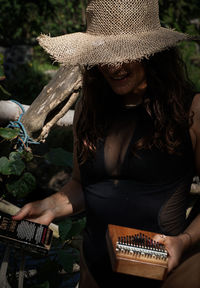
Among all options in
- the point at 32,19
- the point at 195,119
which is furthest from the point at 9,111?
the point at 32,19

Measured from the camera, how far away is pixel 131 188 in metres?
1.62

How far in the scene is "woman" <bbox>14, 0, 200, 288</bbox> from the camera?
4.93ft

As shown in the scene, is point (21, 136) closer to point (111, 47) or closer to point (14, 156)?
point (14, 156)

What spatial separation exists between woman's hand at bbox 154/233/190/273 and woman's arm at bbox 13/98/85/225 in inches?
22.1

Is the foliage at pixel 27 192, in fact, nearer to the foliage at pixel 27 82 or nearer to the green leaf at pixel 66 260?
the green leaf at pixel 66 260

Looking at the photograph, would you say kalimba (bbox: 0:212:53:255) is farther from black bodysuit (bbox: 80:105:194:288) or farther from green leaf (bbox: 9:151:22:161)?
green leaf (bbox: 9:151:22:161)

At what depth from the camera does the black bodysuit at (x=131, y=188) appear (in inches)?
62.9

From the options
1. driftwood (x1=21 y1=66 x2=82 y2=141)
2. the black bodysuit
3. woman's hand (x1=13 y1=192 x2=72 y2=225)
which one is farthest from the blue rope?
the black bodysuit

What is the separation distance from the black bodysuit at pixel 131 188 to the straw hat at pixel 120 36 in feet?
0.96

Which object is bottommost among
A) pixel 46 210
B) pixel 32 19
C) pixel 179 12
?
pixel 32 19

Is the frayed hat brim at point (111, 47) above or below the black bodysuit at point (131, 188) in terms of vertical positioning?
above

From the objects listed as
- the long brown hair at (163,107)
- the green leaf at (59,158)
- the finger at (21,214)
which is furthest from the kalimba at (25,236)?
the green leaf at (59,158)

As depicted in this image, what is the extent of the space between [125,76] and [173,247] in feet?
2.09

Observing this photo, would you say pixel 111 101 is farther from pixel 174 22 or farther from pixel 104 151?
pixel 174 22
